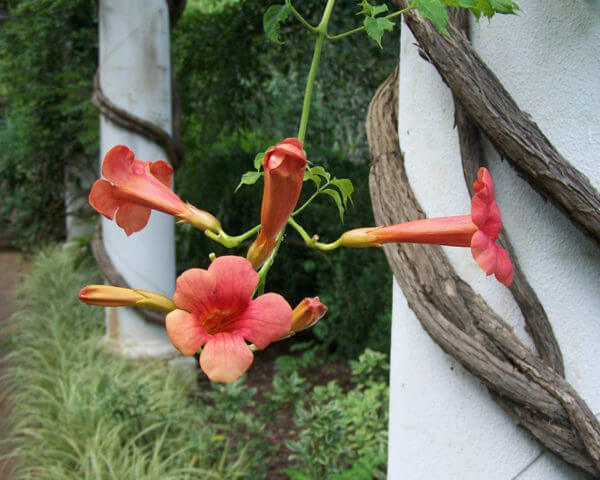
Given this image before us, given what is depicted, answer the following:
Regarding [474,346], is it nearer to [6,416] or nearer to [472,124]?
[472,124]

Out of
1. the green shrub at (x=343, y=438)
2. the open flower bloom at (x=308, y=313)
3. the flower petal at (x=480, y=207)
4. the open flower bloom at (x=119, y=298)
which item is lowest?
the green shrub at (x=343, y=438)

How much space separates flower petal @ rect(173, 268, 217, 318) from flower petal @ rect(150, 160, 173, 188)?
30 centimetres

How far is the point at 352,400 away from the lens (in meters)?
3.21

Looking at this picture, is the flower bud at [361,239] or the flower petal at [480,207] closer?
the flower petal at [480,207]

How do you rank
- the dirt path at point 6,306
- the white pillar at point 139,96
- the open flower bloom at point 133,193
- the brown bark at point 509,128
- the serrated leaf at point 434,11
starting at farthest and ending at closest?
the white pillar at point 139,96 → the dirt path at point 6,306 → the brown bark at point 509,128 → the serrated leaf at point 434,11 → the open flower bloom at point 133,193

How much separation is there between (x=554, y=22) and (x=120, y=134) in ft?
9.11

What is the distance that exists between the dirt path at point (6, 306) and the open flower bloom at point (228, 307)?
111 inches

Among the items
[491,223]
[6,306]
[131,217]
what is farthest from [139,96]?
[6,306]

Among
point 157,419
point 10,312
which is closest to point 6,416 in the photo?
point 157,419

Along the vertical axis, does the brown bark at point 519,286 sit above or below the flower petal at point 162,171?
below

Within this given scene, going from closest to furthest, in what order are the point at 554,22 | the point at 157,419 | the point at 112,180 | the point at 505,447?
the point at 112,180
the point at 554,22
the point at 505,447
the point at 157,419

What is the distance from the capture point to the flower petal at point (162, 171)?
0.77 m

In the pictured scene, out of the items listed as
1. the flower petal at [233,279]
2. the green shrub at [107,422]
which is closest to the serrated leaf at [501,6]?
the flower petal at [233,279]

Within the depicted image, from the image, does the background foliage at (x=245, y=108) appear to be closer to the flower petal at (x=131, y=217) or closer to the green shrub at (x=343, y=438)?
the green shrub at (x=343, y=438)
